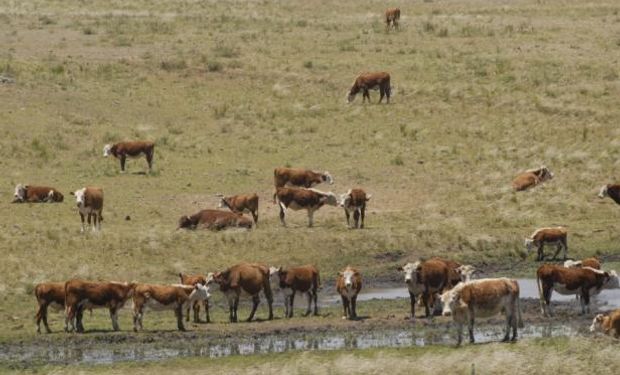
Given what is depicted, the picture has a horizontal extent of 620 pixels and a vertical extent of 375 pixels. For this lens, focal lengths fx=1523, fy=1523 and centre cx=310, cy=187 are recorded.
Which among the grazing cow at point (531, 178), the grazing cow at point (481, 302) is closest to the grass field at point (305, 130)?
the grazing cow at point (531, 178)

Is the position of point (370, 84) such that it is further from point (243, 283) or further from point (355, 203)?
point (243, 283)

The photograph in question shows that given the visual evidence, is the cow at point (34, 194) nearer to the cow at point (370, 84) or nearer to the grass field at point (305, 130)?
the grass field at point (305, 130)

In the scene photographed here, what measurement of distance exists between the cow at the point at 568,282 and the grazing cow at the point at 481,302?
261 cm

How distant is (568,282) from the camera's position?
3073 cm

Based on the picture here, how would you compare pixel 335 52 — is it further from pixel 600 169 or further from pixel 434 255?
pixel 434 255

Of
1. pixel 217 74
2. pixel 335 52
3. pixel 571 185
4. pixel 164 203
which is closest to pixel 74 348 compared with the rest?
pixel 164 203

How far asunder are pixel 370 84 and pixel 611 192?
641 inches

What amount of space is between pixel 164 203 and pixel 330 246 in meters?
6.38

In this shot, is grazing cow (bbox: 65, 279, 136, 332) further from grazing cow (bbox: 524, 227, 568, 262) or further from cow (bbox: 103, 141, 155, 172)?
cow (bbox: 103, 141, 155, 172)

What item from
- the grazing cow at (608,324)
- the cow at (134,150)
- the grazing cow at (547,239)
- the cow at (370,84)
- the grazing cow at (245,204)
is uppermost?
the cow at (370,84)

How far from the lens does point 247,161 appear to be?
158 ft

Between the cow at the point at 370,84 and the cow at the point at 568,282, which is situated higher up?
the cow at the point at 370,84

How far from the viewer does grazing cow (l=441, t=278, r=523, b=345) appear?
27.7 meters

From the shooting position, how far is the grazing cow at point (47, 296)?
1169 inches
